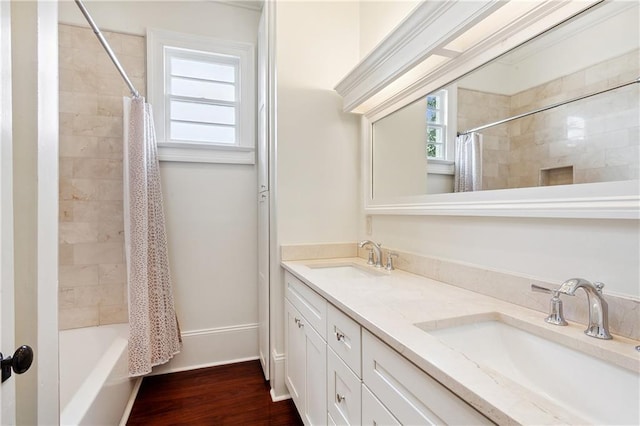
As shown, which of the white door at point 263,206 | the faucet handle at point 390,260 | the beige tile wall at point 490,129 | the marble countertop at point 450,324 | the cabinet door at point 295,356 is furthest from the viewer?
the white door at point 263,206

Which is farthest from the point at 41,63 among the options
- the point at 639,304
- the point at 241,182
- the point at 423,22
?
the point at 241,182

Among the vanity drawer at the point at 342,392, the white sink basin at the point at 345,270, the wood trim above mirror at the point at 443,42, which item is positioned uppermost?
the wood trim above mirror at the point at 443,42

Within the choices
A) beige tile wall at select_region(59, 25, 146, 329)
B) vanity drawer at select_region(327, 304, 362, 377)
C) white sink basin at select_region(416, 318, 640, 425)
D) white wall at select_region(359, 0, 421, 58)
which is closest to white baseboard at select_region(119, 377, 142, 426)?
beige tile wall at select_region(59, 25, 146, 329)

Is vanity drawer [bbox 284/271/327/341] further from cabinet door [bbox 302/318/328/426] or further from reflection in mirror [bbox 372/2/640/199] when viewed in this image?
→ reflection in mirror [bbox 372/2/640/199]

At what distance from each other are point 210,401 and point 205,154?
1.71 metres

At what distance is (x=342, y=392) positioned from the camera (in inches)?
43.6

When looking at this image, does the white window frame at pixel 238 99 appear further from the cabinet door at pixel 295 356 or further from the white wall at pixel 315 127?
the cabinet door at pixel 295 356

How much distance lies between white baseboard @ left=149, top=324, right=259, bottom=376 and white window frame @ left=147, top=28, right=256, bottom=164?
4.41 feet

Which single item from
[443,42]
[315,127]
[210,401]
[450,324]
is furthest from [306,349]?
[443,42]

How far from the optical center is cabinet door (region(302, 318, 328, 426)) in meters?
1.27

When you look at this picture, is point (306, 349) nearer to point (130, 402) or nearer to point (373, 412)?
point (373, 412)

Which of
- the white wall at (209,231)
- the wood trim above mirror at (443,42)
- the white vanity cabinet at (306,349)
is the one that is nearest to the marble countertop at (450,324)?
the white vanity cabinet at (306,349)

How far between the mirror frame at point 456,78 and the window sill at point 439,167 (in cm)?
11

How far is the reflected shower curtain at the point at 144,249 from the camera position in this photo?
6.22 ft
